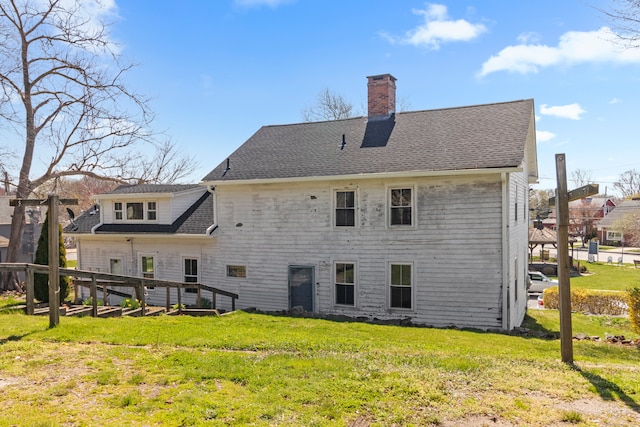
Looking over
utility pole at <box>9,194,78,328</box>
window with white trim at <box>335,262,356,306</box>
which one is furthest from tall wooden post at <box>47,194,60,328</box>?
window with white trim at <box>335,262,356,306</box>

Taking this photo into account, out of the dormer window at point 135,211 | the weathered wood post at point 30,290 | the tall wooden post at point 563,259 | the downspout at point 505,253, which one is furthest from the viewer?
the dormer window at point 135,211

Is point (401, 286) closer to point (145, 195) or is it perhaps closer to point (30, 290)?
point (30, 290)

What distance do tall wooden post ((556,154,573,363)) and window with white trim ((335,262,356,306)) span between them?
781 cm

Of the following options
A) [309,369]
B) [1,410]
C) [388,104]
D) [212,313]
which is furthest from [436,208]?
[1,410]

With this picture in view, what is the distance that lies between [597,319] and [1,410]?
1985cm

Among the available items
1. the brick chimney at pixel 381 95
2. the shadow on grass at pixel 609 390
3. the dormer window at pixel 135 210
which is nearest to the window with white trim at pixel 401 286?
the brick chimney at pixel 381 95

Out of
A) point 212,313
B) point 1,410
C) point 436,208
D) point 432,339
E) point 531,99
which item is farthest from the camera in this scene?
point 531,99

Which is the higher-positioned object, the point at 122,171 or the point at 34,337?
the point at 122,171

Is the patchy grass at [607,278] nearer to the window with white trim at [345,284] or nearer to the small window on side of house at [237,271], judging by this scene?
the window with white trim at [345,284]

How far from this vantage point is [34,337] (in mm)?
7820

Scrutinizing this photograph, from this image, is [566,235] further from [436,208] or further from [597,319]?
[597,319]

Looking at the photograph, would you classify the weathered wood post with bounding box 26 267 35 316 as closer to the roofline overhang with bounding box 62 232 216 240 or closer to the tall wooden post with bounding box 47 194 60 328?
the tall wooden post with bounding box 47 194 60 328

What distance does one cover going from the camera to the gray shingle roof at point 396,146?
13.3m

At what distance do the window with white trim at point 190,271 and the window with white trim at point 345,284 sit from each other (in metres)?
5.72
